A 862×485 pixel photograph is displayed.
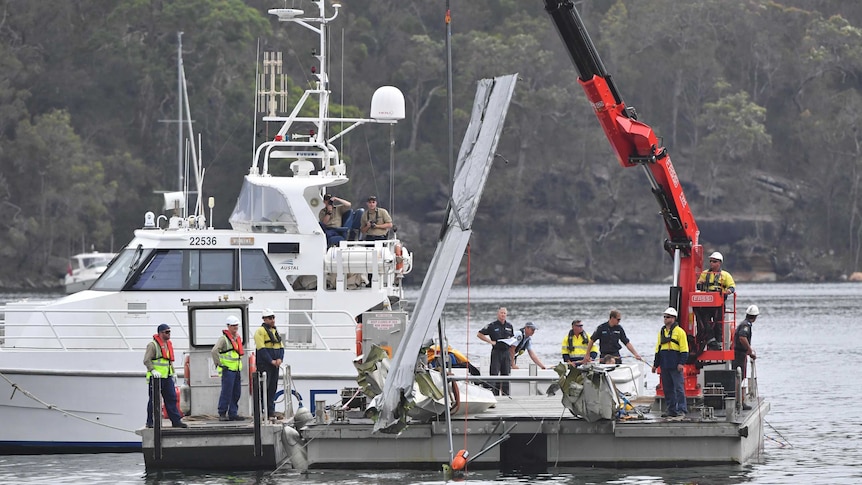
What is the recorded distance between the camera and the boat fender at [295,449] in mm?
19641

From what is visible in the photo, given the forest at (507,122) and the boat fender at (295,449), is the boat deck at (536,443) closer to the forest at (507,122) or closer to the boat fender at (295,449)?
the boat fender at (295,449)

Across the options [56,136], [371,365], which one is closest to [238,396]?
[371,365]

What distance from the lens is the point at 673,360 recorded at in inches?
784

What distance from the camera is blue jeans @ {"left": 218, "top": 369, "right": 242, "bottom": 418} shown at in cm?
2030

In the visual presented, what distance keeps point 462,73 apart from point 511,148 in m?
5.54

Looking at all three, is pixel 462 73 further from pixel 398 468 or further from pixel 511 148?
pixel 398 468

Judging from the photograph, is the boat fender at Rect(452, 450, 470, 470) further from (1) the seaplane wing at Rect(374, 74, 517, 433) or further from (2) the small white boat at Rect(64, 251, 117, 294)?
(2) the small white boat at Rect(64, 251, 117, 294)

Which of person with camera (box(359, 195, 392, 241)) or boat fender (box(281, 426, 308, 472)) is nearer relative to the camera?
boat fender (box(281, 426, 308, 472))

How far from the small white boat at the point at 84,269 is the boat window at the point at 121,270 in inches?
2193

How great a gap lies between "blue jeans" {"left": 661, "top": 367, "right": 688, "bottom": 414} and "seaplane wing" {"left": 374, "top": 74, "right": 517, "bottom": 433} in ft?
10.4

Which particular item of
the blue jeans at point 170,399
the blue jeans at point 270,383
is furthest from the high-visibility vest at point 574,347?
the blue jeans at point 170,399

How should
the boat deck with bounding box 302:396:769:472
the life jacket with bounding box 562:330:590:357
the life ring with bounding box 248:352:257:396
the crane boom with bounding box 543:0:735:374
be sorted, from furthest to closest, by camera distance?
the life jacket with bounding box 562:330:590:357, the crane boom with bounding box 543:0:735:374, the life ring with bounding box 248:352:257:396, the boat deck with bounding box 302:396:769:472

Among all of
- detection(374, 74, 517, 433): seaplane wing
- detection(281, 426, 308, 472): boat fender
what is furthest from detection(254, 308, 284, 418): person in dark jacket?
detection(374, 74, 517, 433): seaplane wing

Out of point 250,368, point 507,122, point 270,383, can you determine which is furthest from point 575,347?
point 507,122
